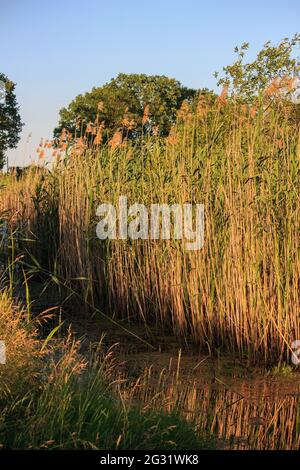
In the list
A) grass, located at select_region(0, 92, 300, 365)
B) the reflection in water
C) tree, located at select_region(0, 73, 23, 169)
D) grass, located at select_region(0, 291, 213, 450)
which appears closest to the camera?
grass, located at select_region(0, 291, 213, 450)

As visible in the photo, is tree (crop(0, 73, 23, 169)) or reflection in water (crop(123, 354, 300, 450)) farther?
tree (crop(0, 73, 23, 169))

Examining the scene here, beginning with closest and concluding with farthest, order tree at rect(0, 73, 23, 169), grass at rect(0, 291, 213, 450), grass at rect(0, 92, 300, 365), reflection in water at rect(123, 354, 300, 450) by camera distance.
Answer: grass at rect(0, 291, 213, 450)
reflection in water at rect(123, 354, 300, 450)
grass at rect(0, 92, 300, 365)
tree at rect(0, 73, 23, 169)

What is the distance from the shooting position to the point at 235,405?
3.54m

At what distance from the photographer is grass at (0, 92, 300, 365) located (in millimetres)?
4176

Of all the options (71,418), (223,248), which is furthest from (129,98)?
(71,418)

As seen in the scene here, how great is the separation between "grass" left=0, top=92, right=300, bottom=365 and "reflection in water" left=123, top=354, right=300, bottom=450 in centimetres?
40

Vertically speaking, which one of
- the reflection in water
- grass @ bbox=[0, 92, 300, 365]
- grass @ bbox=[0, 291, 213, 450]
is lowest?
the reflection in water

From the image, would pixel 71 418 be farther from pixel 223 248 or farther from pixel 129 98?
pixel 129 98

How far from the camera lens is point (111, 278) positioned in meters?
5.43

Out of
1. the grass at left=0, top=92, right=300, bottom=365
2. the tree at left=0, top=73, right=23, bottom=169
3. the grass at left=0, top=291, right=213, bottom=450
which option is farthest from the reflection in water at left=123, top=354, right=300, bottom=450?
Answer: the tree at left=0, top=73, right=23, bottom=169

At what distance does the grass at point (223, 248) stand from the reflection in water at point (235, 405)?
1.30 ft

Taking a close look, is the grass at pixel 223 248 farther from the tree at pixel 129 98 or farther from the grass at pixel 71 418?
the tree at pixel 129 98

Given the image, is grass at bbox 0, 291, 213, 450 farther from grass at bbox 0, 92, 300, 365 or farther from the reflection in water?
grass at bbox 0, 92, 300, 365
